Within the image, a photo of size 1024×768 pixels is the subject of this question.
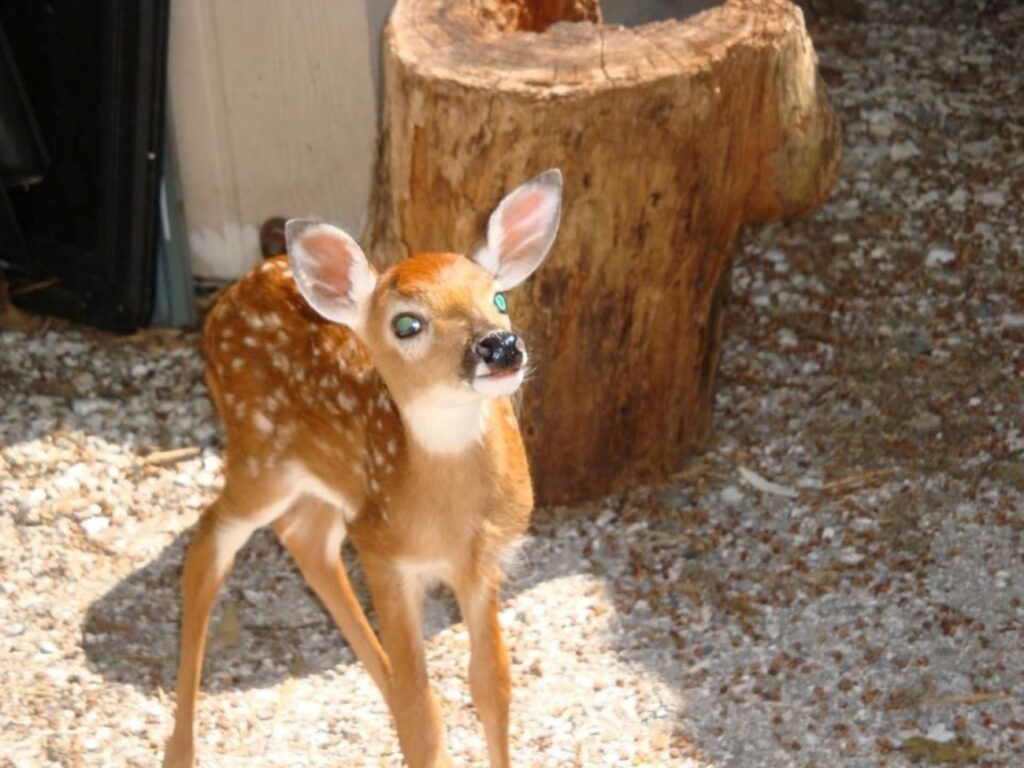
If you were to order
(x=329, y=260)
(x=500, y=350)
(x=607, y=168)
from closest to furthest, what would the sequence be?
(x=500, y=350) → (x=329, y=260) → (x=607, y=168)

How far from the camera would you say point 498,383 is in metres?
3.45

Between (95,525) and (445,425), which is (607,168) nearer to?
(445,425)

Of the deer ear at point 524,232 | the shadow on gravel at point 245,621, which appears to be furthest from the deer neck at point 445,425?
the shadow on gravel at point 245,621

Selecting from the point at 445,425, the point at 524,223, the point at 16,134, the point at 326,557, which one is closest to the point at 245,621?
the point at 326,557

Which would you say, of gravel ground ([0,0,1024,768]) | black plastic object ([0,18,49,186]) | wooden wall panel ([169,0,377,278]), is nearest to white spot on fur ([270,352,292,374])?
gravel ground ([0,0,1024,768])

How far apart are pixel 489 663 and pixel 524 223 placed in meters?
0.92

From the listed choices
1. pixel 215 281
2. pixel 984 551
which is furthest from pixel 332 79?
pixel 984 551

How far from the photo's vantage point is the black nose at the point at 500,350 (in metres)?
3.43

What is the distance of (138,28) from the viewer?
5805mm

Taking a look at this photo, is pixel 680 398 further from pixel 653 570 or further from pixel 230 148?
pixel 230 148

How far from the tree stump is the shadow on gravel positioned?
0.46 metres

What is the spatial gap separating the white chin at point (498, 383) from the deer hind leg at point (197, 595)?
3.30 feet

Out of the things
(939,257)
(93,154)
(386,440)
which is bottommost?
(939,257)

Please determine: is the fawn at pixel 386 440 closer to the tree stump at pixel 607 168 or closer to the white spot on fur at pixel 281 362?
the white spot on fur at pixel 281 362
